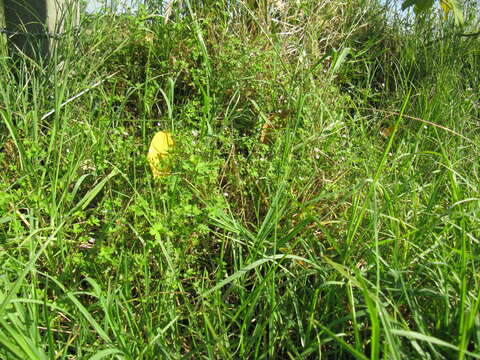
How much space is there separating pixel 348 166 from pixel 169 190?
819mm

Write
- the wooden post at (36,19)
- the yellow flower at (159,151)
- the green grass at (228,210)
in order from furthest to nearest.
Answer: the wooden post at (36,19), the yellow flower at (159,151), the green grass at (228,210)

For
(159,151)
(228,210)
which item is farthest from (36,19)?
(228,210)

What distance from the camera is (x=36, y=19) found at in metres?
2.55

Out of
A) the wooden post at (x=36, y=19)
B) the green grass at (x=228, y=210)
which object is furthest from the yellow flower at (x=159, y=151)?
the wooden post at (x=36, y=19)

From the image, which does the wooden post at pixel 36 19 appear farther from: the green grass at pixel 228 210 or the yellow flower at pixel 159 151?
the yellow flower at pixel 159 151

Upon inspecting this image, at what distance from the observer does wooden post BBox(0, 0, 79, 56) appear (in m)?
2.50

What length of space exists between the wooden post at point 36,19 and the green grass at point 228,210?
0.33 ft

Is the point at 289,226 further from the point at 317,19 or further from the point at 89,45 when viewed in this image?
the point at 317,19

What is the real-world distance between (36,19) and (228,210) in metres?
Result: 1.52

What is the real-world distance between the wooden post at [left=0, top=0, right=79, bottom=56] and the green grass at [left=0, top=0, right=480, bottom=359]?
0.10 metres

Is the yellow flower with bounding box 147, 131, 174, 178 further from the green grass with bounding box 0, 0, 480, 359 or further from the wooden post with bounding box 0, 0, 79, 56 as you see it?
the wooden post with bounding box 0, 0, 79, 56

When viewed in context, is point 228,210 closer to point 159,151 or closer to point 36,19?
point 159,151

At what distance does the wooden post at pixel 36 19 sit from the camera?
2.50m

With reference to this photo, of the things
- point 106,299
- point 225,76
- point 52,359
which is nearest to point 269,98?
point 225,76
